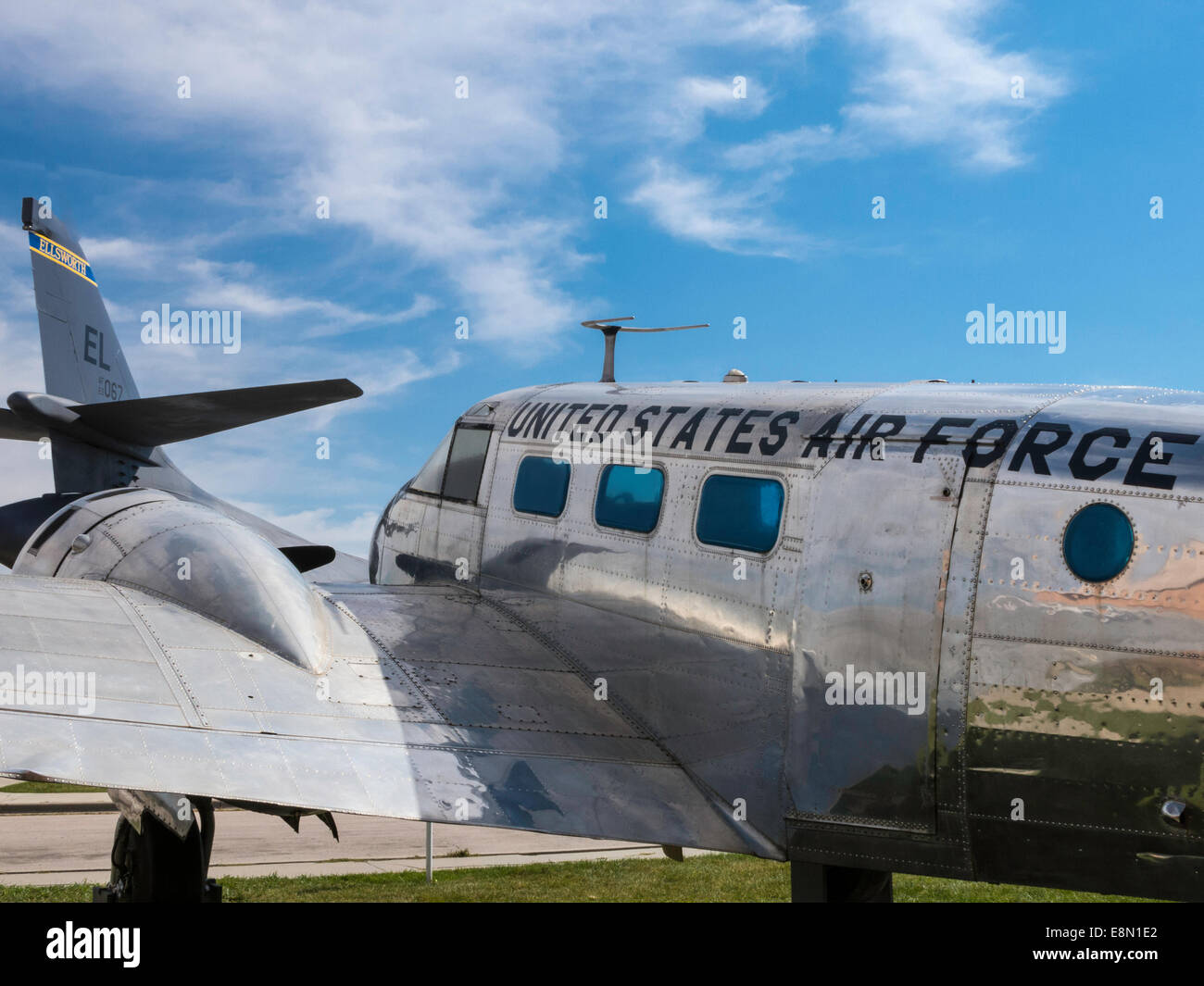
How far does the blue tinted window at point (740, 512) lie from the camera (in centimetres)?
726

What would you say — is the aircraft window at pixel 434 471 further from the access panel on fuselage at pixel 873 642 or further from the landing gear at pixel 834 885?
the landing gear at pixel 834 885

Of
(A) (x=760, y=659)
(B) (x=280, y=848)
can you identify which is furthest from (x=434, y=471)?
(B) (x=280, y=848)

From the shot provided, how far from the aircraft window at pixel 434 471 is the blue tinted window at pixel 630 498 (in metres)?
2.47

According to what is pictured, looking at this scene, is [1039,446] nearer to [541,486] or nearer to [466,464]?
[541,486]

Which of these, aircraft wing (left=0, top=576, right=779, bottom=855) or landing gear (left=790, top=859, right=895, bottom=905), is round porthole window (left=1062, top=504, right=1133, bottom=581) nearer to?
landing gear (left=790, top=859, right=895, bottom=905)

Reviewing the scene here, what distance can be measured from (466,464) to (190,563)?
2.94 meters

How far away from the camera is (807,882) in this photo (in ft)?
23.9

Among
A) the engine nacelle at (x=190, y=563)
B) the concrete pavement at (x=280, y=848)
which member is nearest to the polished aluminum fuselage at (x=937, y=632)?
the engine nacelle at (x=190, y=563)

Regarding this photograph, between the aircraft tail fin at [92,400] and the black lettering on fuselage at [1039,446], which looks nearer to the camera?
the black lettering on fuselage at [1039,446]

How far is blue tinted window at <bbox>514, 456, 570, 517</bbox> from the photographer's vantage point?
29.5 ft

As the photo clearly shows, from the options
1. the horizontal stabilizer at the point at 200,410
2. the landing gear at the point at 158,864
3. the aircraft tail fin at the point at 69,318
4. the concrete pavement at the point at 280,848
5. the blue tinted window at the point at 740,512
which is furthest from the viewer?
the aircraft tail fin at the point at 69,318
